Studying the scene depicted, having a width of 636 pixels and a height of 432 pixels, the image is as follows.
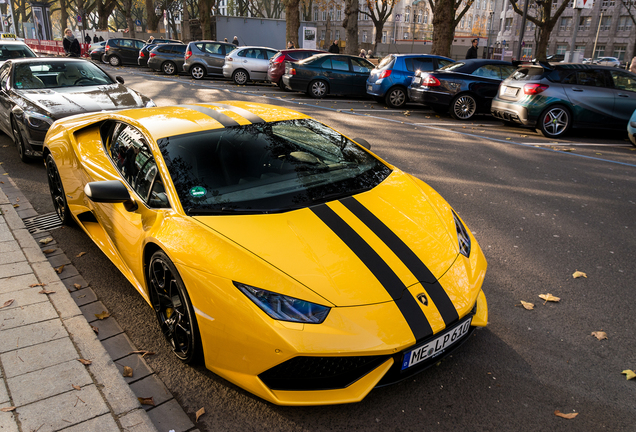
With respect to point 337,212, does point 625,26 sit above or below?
above

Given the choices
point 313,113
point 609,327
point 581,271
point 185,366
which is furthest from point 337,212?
point 313,113

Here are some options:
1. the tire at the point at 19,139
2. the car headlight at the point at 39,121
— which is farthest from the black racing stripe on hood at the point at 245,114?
the tire at the point at 19,139

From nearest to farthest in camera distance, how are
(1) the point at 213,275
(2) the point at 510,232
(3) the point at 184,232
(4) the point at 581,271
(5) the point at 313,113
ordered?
(1) the point at 213,275 < (3) the point at 184,232 < (4) the point at 581,271 < (2) the point at 510,232 < (5) the point at 313,113

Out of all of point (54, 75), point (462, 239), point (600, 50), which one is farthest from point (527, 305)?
point (600, 50)

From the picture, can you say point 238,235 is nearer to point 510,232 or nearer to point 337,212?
point 337,212

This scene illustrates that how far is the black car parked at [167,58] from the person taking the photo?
23.4 meters

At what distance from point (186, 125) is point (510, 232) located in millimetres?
3325

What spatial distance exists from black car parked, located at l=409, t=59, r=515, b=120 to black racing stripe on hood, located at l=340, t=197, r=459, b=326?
1021cm

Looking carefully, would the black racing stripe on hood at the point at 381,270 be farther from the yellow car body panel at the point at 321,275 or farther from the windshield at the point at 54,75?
the windshield at the point at 54,75

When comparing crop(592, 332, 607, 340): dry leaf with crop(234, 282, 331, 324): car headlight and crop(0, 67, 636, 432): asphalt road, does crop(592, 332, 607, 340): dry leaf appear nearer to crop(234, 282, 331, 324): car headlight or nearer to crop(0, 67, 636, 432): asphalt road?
crop(0, 67, 636, 432): asphalt road

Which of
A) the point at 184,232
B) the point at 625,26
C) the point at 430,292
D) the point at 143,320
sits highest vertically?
the point at 625,26

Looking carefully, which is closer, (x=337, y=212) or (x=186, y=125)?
(x=337, y=212)

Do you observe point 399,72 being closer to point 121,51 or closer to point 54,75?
point 54,75

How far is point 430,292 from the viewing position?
2.47m
